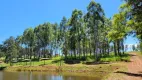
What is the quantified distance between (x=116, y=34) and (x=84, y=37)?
137ft

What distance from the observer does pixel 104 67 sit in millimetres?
43312

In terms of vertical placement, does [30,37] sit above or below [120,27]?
above

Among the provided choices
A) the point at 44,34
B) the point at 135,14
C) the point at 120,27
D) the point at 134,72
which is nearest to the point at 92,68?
the point at 134,72

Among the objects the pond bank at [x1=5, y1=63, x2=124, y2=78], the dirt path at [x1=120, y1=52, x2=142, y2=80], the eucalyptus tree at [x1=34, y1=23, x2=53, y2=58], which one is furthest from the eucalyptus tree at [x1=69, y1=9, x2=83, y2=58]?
the dirt path at [x1=120, y1=52, x2=142, y2=80]

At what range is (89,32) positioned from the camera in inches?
2625

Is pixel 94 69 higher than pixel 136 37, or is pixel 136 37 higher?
pixel 136 37

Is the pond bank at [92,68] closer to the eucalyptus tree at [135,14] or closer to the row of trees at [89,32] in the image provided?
the row of trees at [89,32]

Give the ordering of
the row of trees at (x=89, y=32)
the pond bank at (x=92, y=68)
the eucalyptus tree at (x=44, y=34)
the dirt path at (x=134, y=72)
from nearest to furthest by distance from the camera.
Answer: the dirt path at (x=134, y=72), the row of trees at (x=89, y=32), the pond bank at (x=92, y=68), the eucalyptus tree at (x=44, y=34)

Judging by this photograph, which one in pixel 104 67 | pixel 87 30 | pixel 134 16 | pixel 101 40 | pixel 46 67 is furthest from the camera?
pixel 101 40

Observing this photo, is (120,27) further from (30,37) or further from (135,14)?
(30,37)

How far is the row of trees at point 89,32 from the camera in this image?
27.8 meters

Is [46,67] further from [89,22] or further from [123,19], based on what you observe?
[123,19]

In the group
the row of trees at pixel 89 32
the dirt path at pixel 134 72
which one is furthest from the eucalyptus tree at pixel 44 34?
the dirt path at pixel 134 72

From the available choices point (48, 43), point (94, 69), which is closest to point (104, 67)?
point (94, 69)
